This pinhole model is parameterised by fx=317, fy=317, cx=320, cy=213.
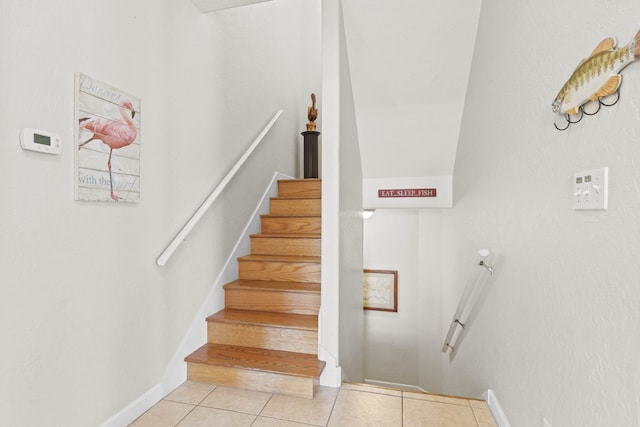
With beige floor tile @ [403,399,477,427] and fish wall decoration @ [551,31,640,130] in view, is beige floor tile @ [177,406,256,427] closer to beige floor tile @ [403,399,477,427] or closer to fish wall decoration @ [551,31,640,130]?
beige floor tile @ [403,399,477,427]

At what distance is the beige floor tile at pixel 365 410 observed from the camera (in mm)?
1628

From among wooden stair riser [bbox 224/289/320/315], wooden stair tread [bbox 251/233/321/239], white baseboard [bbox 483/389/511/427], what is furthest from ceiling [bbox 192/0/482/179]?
white baseboard [bbox 483/389/511/427]

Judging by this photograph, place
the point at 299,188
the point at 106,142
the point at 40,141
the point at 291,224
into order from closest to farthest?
1. the point at 40,141
2. the point at 106,142
3. the point at 291,224
4. the point at 299,188

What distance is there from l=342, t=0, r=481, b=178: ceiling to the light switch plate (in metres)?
1.65

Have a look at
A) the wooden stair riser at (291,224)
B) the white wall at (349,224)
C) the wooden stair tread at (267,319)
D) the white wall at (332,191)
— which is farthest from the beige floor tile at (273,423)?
the wooden stair riser at (291,224)

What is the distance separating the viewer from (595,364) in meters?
0.87

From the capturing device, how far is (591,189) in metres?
0.87

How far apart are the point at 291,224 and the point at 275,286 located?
2.38 ft

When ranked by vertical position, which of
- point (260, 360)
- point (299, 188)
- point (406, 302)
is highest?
point (299, 188)

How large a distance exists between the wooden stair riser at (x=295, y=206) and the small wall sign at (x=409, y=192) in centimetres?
67

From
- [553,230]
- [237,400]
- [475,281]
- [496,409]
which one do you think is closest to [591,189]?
[553,230]

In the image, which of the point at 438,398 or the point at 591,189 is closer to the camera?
the point at 591,189

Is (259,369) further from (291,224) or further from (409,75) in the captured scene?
(409,75)

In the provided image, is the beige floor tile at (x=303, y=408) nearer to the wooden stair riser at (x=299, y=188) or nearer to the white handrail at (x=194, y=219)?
the white handrail at (x=194, y=219)
